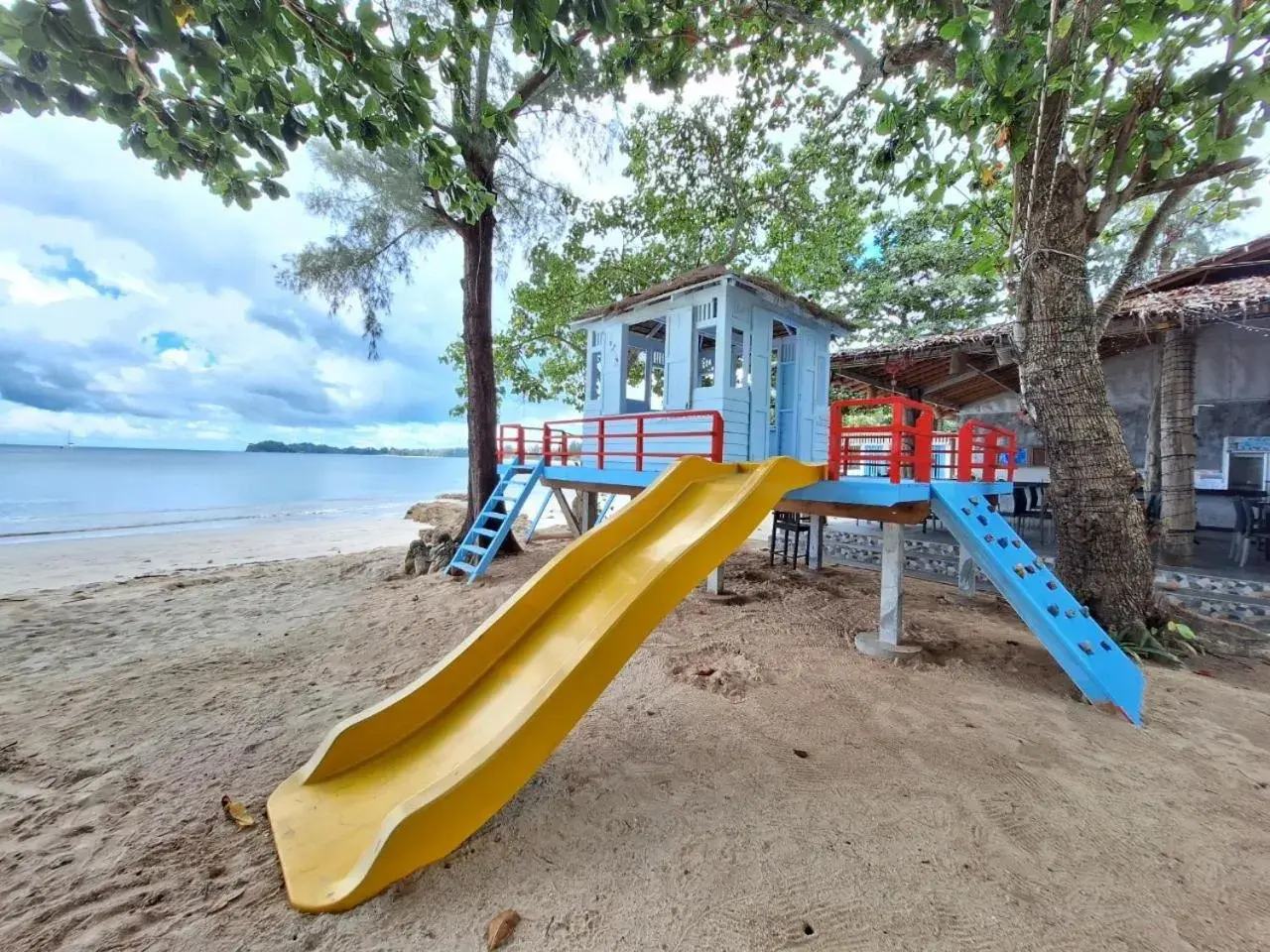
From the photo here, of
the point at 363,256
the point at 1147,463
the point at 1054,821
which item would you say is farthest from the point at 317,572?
the point at 1147,463

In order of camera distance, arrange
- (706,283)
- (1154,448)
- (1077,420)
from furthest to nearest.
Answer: (1154,448) → (706,283) → (1077,420)

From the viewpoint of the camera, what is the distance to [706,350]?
8.43 meters

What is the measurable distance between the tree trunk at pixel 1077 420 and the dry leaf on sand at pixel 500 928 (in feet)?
17.5

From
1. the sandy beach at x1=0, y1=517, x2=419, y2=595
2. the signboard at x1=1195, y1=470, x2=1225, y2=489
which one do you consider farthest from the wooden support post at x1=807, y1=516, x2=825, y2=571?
the sandy beach at x1=0, y1=517, x2=419, y2=595

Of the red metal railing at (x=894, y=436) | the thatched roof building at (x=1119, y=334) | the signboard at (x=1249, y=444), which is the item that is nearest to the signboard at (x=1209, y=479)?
the signboard at (x=1249, y=444)

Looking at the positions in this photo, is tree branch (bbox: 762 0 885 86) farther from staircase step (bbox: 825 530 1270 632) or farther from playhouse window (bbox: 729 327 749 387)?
staircase step (bbox: 825 530 1270 632)

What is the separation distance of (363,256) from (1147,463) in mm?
15091

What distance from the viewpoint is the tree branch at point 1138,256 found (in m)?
4.54

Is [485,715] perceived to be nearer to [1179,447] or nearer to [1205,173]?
[1205,173]

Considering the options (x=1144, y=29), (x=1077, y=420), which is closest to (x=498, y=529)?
(x=1077, y=420)

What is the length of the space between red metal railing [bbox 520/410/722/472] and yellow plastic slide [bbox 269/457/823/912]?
1.63 m

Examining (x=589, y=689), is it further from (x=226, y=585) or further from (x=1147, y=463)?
(x=1147, y=463)

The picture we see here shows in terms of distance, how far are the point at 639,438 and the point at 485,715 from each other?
149 inches

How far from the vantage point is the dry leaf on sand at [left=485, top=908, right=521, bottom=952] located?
1.73 m
